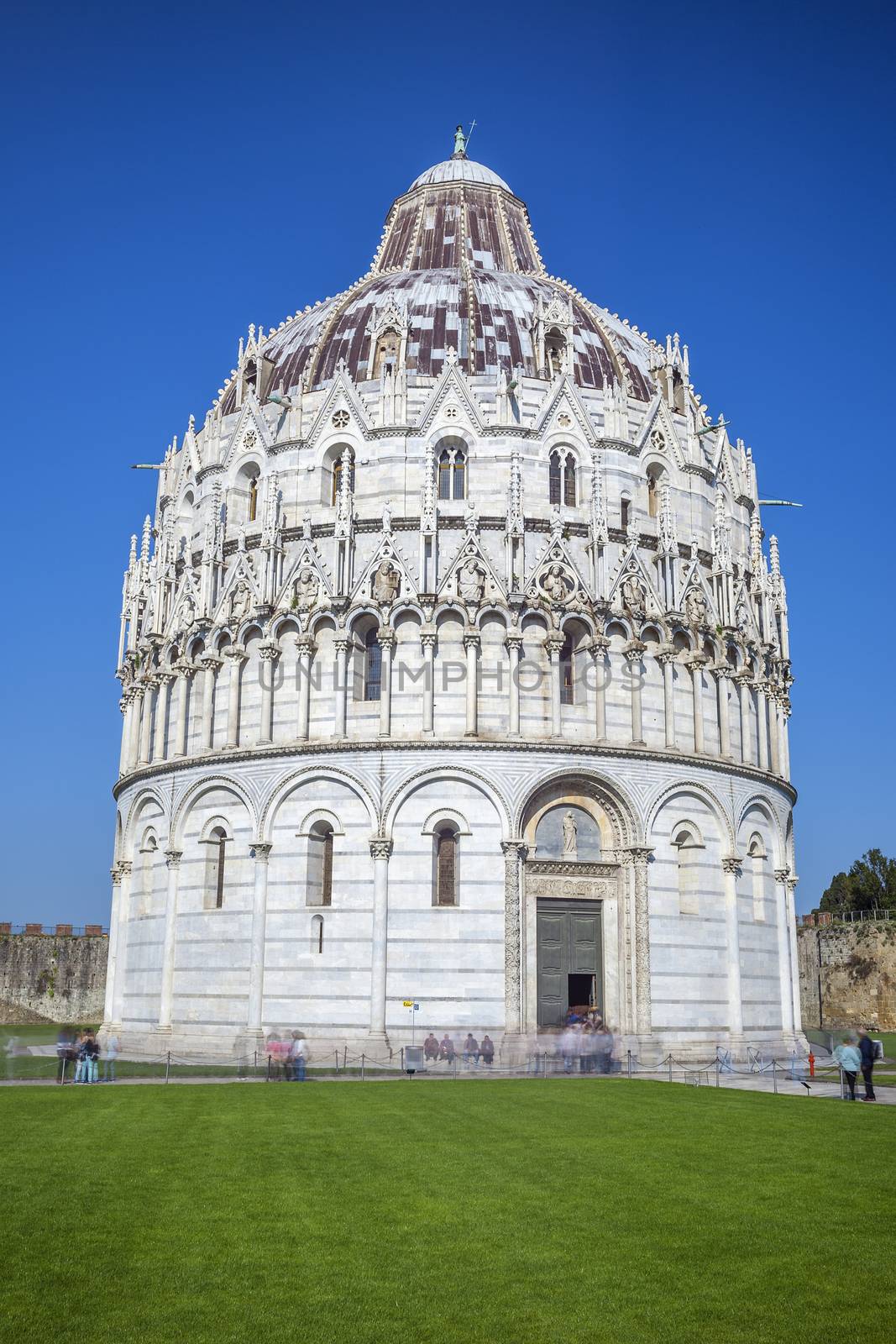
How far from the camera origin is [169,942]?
143 ft

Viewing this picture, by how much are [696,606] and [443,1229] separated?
109ft

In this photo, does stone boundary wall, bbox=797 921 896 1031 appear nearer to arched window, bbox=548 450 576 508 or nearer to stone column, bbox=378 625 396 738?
arched window, bbox=548 450 576 508

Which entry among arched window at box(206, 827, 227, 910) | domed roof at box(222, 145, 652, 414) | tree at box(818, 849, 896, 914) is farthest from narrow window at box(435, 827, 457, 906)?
tree at box(818, 849, 896, 914)

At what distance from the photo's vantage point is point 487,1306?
11.6 metres

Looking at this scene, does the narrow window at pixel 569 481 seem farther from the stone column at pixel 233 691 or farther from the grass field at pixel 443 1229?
the grass field at pixel 443 1229

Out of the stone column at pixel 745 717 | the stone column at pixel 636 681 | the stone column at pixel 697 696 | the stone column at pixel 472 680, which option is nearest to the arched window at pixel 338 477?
the stone column at pixel 472 680

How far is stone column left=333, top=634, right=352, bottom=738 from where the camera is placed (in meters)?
41.4

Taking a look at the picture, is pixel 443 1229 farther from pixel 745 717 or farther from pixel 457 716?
pixel 745 717

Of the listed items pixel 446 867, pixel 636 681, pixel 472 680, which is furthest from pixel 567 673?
pixel 446 867

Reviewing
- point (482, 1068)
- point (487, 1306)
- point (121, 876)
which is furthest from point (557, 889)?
point (487, 1306)

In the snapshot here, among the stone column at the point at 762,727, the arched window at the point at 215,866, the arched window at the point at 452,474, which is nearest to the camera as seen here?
the arched window at the point at 215,866

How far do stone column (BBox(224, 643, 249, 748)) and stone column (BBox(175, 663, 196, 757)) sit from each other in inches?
83.1

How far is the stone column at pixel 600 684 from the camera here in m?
41.8

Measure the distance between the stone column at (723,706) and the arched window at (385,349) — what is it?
633 inches
